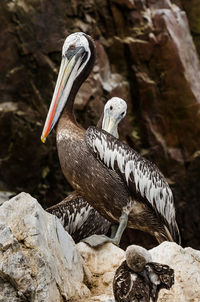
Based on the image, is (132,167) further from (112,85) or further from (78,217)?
(112,85)

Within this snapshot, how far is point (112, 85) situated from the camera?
8156 mm

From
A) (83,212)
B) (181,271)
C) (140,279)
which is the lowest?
(83,212)

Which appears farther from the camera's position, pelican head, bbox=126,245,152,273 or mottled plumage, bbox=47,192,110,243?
mottled plumage, bbox=47,192,110,243

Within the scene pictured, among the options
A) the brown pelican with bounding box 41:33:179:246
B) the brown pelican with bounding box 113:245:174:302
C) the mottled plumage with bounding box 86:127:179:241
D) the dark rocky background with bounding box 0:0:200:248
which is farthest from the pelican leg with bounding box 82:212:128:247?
the dark rocky background with bounding box 0:0:200:248

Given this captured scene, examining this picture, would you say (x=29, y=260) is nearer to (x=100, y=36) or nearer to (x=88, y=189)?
(x=88, y=189)

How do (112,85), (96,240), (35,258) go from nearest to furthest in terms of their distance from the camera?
(35,258), (96,240), (112,85)

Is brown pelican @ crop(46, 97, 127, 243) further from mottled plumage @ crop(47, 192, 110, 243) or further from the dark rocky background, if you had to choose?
the dark rocky background

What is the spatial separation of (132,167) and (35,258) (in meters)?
1.45

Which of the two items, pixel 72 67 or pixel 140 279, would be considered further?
pixel 72 67

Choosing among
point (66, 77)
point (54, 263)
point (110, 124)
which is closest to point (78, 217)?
point (110, 124)

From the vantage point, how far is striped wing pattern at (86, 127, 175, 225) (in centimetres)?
409

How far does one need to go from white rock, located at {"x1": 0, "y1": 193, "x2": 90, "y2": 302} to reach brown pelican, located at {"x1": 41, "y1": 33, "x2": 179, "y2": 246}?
600mm

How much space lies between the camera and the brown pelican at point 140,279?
9.02ft

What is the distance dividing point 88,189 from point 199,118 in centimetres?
455
